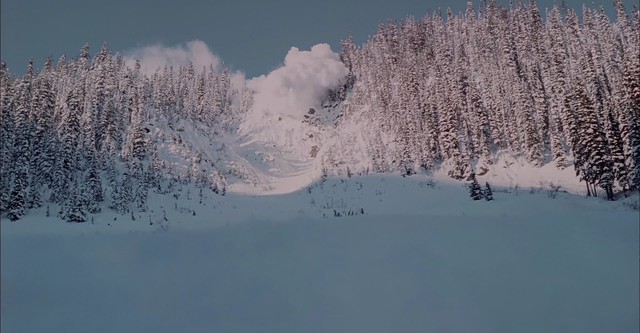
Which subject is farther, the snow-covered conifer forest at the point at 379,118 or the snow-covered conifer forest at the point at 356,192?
the snow-covered conifer forest at the point at 379,118

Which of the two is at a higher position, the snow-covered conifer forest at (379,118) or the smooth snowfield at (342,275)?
the snow-covered conifer forest at (379,118)

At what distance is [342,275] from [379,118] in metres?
60.4

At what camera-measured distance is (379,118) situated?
7012 centimetres

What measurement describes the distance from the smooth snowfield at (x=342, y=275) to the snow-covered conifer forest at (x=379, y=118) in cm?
244

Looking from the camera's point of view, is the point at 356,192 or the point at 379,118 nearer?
the point at 356,192

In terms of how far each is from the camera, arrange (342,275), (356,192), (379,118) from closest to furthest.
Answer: (342,275) → (356,192) → (379,118)

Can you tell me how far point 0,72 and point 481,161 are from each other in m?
45.9

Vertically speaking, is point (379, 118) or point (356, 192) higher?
point (379, 118)

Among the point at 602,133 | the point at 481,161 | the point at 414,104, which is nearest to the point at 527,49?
the point at 414,104

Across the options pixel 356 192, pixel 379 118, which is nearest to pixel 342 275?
pixel 356 192

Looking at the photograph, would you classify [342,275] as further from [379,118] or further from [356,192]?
[379,118]

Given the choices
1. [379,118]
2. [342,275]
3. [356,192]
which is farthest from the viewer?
[379,118]

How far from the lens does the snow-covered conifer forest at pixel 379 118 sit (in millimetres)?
29641

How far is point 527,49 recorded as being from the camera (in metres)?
69.3
